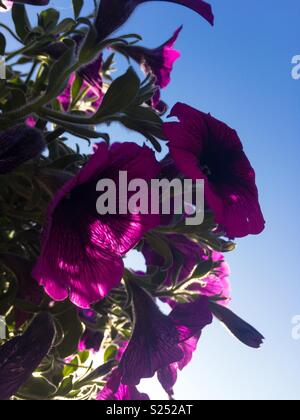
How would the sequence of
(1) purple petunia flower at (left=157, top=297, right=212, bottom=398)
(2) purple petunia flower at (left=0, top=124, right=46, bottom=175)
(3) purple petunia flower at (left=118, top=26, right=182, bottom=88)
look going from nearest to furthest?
(2) purple petunia flower at (left=0, top=124, right=46, bottom=175) → (1) purple petunia flower at (left=157, top=297, right=212, bottom=398) → (3) purple petunia flower at (left=118, top=26, right=182, bottom=88)

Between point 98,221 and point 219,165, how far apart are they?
169 millimetres

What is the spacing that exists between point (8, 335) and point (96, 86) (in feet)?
1.33

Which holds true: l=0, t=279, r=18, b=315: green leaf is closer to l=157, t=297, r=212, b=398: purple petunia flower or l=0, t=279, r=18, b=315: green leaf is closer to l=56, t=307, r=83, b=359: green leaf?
l=56, t=307, r=83, b=359: green leaf

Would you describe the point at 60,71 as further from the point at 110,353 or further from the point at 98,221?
the point at 110,353

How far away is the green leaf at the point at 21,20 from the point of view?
32.3 inches

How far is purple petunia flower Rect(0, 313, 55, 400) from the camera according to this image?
2.06 ft

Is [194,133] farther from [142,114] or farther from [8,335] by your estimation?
[8,335]

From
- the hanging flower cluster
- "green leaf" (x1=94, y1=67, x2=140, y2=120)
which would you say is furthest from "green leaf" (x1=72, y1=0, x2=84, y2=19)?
"green leaf" (x1=94, y1=67, x2=140, y2=120)

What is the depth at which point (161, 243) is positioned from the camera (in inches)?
28.5

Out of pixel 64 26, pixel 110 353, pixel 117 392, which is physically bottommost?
pixel 117 392

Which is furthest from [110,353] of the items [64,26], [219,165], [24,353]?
[64,26]

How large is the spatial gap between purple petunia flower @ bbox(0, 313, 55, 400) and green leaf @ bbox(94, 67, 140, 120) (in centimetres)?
27

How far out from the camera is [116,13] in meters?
0.71
